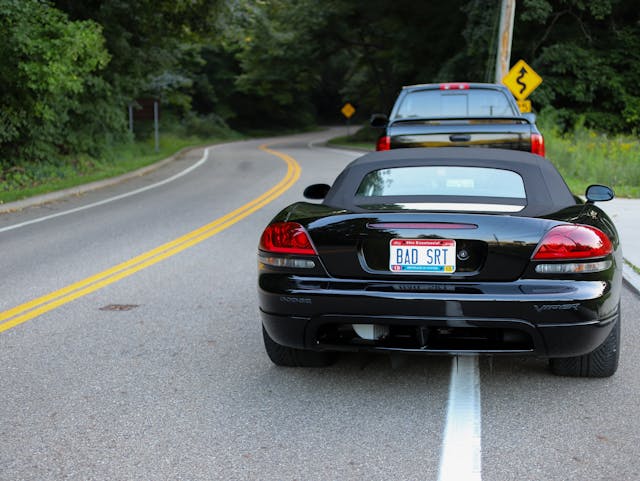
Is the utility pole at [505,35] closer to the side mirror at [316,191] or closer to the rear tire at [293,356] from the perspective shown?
the side mirror at [316,191]

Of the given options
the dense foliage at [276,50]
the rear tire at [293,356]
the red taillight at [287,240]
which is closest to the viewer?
the red taillight at [287,240]

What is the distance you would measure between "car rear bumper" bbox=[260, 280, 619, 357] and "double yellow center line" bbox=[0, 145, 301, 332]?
2831mm

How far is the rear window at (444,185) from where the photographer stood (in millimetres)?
4680

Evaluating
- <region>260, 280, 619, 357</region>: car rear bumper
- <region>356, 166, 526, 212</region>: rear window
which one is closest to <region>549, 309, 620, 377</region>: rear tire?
<region>260, 280, 619, 357</region>: car rear bumper

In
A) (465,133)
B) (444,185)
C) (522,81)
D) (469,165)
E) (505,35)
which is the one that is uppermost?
(505,35)

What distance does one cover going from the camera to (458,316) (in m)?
4.09

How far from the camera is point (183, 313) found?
639cm

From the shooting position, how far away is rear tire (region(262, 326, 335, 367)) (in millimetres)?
4855

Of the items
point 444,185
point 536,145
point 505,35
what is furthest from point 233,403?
point 505,35

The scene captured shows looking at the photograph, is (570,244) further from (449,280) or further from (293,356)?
(293,356)

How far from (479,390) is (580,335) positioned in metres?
0.68

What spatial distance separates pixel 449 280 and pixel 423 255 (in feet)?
0.63

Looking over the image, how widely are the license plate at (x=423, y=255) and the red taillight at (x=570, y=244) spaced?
0.45 m

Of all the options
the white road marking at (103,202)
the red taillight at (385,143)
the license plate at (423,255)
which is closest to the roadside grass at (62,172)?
the white road marking at (103,202)
